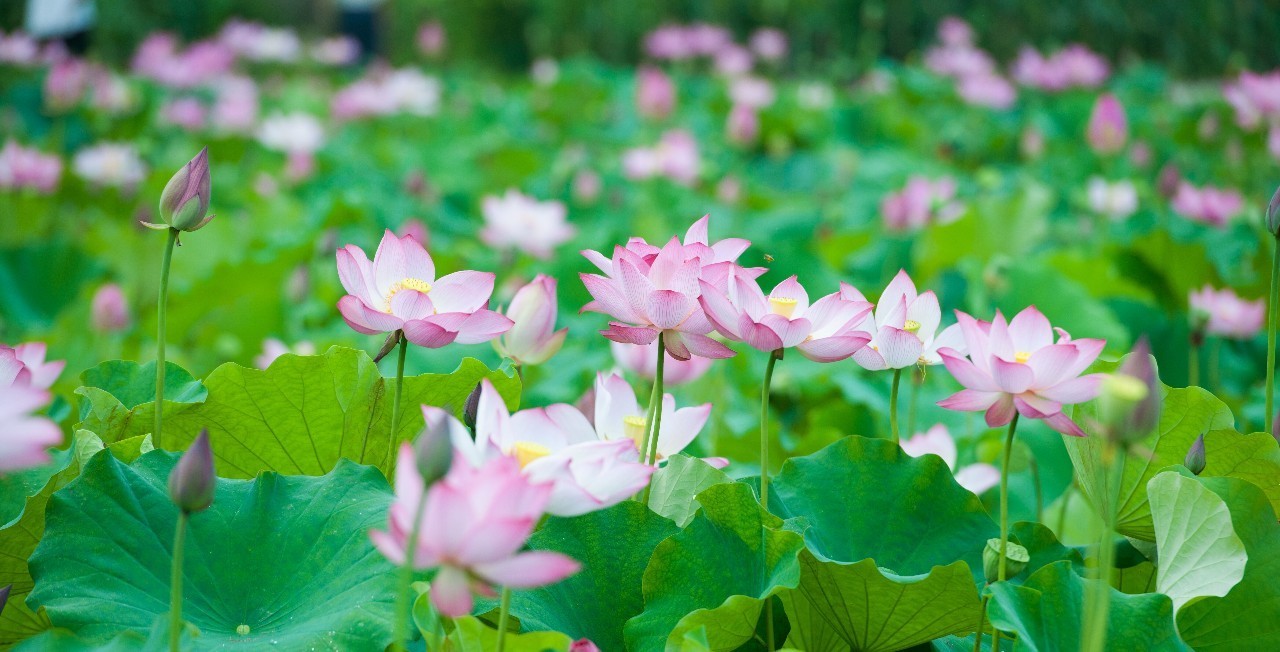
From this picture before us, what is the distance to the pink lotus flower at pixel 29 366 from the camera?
2.54 feet

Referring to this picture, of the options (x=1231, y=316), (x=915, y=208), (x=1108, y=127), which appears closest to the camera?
(x=1231, y=316)

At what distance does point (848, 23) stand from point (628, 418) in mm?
5952

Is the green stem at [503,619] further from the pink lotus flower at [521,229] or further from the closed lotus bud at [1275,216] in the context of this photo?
the pink lotus flower at [521,229]

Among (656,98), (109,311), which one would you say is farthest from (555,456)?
(656,98)

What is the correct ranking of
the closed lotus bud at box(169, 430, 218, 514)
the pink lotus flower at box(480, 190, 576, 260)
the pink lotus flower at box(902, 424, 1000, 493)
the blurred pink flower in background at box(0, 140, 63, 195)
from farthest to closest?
1. the blurred pink flower in background at box(0, 140, 63, 195)
2. the pink lotus flower at box(480, 190, 576, 260)
3. the pink lotus flower at box(902, 424, 1000, 493)
4. the closed lotus bud at box(169, 430, 218, 514)

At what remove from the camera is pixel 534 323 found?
928 millimetres

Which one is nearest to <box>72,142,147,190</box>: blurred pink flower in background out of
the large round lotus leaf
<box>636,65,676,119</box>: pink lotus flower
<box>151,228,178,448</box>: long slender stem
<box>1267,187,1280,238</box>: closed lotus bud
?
<box>636,65,676,119</box>: pink lotus flower

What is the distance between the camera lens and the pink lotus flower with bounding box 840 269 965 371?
827mm

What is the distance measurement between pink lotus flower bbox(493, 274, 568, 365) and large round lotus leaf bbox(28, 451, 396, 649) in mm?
173

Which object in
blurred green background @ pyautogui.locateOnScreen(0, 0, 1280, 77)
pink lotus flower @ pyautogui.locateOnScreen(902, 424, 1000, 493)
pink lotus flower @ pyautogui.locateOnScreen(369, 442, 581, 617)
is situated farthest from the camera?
blurred green background @ pyautogui.locateOnScreen(0, 0, 1280, 77)

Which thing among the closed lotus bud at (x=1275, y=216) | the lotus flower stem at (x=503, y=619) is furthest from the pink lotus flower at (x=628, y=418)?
the closed lotus bud at (x=1275, y=216)

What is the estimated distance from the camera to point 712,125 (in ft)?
14.9

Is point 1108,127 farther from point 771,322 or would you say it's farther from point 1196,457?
point 771,322

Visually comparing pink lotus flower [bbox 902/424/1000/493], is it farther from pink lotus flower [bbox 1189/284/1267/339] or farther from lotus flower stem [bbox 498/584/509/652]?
pink lotus flower [bbox 1189/284/1267/339]
